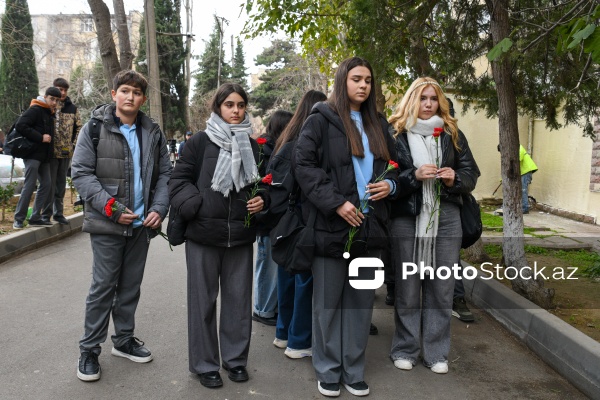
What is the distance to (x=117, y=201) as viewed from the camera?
13.7 feet

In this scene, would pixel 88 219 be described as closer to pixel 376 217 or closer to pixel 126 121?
pixel 126 121

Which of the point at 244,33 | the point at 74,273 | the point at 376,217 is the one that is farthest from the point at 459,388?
the point at 244,33

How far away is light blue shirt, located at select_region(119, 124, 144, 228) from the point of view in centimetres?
428

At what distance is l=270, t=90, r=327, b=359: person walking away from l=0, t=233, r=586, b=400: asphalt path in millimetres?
110

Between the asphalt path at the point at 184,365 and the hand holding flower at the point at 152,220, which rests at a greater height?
the hand holding flower at the point at 152,220

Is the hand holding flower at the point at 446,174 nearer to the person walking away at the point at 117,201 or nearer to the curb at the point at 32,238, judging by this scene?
the person walking away at the point at 117,201

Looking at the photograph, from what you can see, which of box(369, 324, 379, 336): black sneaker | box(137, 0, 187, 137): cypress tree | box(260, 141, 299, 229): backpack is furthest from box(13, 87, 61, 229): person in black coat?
box(137, 0, 187, 137): cypress tree

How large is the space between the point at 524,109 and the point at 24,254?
6945 millimetres

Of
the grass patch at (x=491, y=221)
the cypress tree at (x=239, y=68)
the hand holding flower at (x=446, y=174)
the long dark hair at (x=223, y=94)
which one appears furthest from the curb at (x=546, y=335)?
the cypress tree at (x=239, y=68)

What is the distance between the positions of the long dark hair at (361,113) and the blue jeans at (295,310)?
42.1 inches

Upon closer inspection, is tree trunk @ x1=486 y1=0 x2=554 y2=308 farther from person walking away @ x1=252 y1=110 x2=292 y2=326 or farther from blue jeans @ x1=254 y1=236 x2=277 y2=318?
blue jeans @ x1=254 y1=236 x2=277 y2=318

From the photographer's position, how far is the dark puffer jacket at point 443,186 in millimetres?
4305

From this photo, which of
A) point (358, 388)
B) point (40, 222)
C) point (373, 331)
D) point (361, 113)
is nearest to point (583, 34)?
point (361, 113)

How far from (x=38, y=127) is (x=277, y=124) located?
14.9 ft
